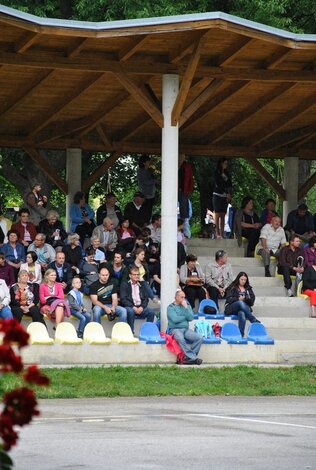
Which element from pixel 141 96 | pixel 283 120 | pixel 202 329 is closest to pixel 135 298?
pixel 202 329

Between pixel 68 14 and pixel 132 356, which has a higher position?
pixel 68 14

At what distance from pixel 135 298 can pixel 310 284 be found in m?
4.14

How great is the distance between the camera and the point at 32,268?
21938 millimetres

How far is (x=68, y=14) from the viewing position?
34.0 metres

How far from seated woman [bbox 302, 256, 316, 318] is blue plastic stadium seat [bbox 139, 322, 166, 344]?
4.10 meters

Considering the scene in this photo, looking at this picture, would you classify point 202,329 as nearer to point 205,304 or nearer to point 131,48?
point 205,304

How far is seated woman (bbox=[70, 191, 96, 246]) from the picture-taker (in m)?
26.8

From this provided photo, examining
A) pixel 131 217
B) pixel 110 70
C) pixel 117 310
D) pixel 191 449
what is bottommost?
pixel 191 449

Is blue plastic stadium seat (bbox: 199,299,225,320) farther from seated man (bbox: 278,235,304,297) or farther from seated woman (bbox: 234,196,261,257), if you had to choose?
seated woman (bbox: 234,196,261,257)

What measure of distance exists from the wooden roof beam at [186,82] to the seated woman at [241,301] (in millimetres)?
3152

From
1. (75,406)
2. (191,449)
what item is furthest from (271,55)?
(191,449)

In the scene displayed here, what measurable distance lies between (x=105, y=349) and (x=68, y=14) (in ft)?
49.6

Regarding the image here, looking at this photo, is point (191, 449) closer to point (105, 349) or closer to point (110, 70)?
point (105, 349)

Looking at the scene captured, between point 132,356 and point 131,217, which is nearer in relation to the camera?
point 132,356
